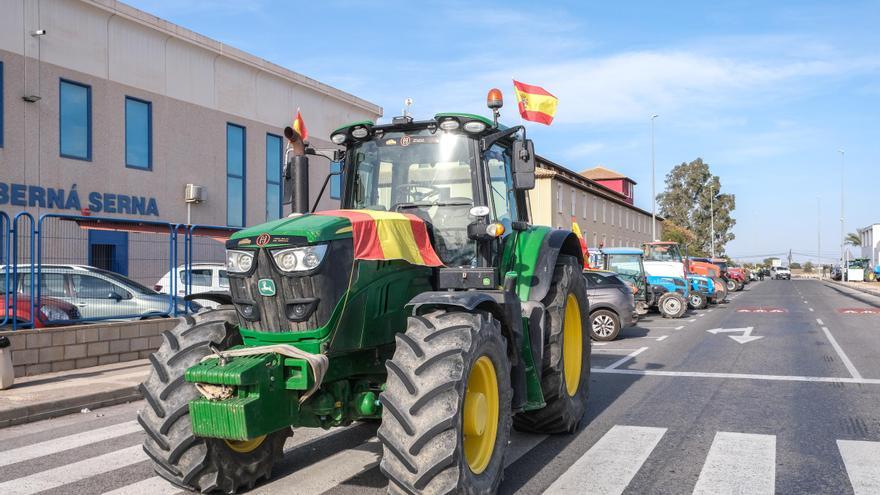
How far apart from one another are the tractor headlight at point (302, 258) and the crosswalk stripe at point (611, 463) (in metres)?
2.25

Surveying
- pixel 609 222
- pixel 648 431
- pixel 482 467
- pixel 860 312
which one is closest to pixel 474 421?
pixel 482 467

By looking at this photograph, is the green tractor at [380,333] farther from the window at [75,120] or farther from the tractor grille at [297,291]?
the window at [75,120]

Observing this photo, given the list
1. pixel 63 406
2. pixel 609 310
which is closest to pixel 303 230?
pixel 63 406

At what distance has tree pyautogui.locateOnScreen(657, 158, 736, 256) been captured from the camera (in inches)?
3543

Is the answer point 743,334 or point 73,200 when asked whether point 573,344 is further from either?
point 73,200

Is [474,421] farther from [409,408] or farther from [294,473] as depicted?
[294,473]

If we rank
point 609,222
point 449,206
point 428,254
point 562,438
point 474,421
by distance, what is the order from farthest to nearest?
1. point 609,222
2. point 562,438
3. point 449,206
4. point 428,254
5. point 474,421

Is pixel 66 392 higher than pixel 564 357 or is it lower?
lower

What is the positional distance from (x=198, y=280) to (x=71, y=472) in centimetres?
750

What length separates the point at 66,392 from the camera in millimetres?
8867

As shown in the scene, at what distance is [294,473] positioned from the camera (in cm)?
564

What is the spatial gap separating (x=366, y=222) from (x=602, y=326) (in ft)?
40.7

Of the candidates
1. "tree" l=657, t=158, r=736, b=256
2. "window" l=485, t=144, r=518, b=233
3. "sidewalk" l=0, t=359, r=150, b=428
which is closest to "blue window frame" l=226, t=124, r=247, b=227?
"sidewalk" l=0, t=359, r=150, b=428

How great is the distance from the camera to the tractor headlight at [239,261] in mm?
4766
